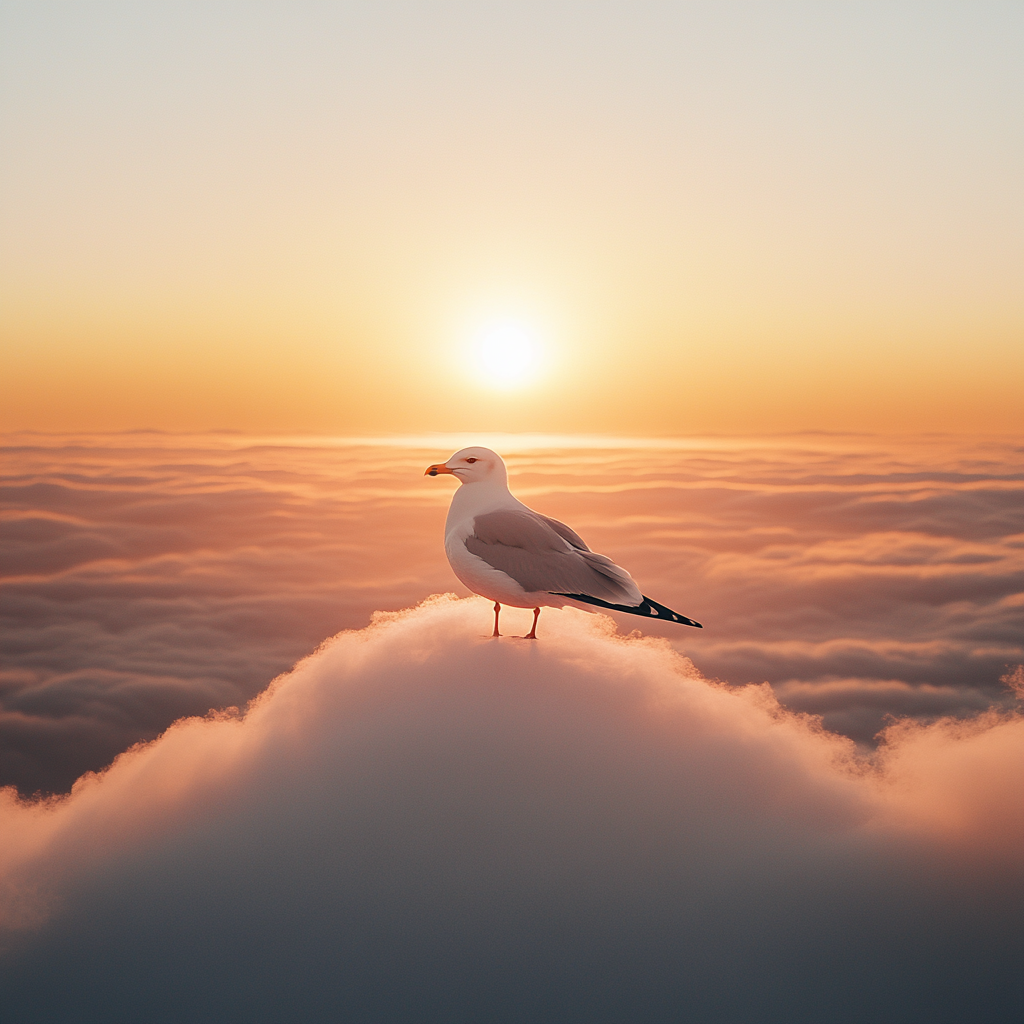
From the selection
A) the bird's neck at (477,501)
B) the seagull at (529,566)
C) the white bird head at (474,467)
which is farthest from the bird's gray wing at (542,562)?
the white bird head at (474,467)

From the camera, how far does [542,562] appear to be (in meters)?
5.82

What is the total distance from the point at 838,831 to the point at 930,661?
2297 cm

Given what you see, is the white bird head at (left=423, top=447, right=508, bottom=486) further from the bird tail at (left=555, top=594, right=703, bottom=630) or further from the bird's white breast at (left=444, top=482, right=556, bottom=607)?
the bird tail at (left=555, top=594, right=703, bottom=630)

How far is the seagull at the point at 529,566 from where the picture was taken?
5770 mm

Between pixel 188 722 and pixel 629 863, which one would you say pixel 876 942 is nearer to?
pixel 629 863

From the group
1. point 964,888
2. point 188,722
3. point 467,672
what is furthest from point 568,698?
point 188,722

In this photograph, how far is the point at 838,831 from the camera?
503 cm

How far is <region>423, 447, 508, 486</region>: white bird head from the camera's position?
6176mm

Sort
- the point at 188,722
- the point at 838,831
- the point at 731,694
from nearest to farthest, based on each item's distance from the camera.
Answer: the point at 838,831 < the point at 731,694 < the point at 188,722

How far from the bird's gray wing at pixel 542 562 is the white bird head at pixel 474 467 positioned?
0.54 m

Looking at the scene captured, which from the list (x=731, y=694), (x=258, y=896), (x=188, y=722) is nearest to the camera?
(x=258, y=896)

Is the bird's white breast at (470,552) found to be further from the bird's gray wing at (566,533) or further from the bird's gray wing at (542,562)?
the bird's gray wing at (566,533)

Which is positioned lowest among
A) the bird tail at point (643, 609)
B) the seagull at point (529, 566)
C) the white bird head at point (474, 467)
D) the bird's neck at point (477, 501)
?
the bird tail at point (643, 609)

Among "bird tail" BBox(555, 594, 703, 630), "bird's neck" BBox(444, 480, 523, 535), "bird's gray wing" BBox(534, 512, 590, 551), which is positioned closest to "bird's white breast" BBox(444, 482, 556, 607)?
"bird's neck" BBox(444, 480, 523, 535)
